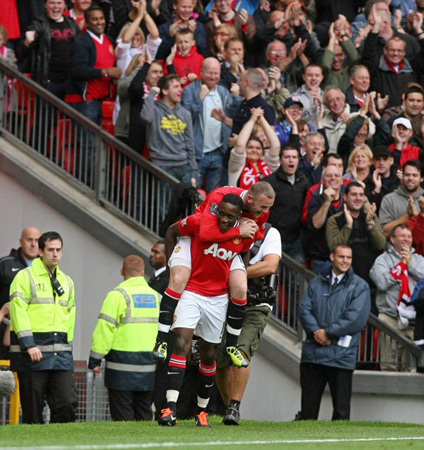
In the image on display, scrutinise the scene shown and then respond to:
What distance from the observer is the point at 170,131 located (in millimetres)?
16656

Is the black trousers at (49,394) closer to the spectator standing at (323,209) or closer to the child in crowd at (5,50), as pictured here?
the spectator standing at (323,209)

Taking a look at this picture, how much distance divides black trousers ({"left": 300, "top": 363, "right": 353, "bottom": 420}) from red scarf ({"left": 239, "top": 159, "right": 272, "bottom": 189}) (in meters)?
2.71

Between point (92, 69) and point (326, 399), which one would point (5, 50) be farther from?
point (326, 399)

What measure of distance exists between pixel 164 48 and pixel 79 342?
480cm

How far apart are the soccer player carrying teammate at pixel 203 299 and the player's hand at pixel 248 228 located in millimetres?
74

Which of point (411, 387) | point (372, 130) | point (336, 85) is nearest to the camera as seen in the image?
point (411, 387)

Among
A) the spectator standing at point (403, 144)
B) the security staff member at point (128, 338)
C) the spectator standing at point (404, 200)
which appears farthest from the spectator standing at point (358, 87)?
the security staff member at point (128, 338)

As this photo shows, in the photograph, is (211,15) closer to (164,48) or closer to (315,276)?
(164,48)

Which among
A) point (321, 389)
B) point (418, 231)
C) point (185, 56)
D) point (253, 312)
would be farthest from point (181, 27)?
point (253, 312)

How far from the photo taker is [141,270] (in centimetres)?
1461

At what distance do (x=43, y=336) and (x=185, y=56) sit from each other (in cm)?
636

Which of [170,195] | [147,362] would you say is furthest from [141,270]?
[170,195]

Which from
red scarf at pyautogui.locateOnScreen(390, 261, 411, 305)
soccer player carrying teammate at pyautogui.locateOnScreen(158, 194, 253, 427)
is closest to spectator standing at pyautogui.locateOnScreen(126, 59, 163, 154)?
red scarf at pyautogui.locateOnScreen(390, 261, 411, 305)

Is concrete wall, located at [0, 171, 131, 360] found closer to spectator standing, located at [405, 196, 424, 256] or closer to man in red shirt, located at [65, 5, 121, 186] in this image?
man in red shirt, located at [65, 5, 121, 186]
